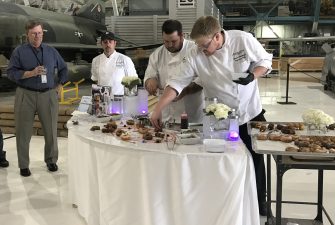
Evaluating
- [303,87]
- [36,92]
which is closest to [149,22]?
[303,87]

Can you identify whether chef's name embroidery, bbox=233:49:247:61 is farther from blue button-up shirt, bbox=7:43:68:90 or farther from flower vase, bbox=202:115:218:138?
blue button-up shirt, bbox=7:43:68:90

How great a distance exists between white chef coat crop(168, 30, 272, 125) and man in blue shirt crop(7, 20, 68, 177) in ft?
6.75

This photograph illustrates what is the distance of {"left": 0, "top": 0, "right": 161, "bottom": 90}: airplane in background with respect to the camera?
34.1 feet

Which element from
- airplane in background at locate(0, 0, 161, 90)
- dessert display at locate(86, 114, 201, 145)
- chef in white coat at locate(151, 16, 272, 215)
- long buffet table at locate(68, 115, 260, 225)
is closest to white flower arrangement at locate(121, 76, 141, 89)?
dessert display at locate(86, 114, 201, 145)

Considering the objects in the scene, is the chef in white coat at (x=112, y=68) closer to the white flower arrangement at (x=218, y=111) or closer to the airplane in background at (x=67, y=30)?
the white flower arrangement at (x=218, y=111)

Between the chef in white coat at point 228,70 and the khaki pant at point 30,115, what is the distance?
2009 millimetres

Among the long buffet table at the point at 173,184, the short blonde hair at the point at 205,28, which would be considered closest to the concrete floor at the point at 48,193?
the long buffet table at the point at 173,184

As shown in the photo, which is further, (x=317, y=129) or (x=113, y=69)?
(x=113, y=69)

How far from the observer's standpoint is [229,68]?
2.73m

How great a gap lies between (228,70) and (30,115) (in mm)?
2566

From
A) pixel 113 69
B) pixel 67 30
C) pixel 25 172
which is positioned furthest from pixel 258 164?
pixel 67 30

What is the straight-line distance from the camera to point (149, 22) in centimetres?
1295

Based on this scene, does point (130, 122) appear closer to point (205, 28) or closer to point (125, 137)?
point (125, 137)

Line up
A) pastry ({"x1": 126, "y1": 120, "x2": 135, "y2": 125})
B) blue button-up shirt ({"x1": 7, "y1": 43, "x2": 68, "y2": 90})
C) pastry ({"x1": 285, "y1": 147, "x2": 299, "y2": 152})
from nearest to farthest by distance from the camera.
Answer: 1. pastry ({"x1": 285, "y1": 147, "x2": 299, "y2": 152})
2. pastry ({"x1": 126, "y1": 120, "x2": 135, "y2": 125})
3. blue button-up shirt ({"x1": 7, "y1": 43, "x2": 68, "y2": 90})
